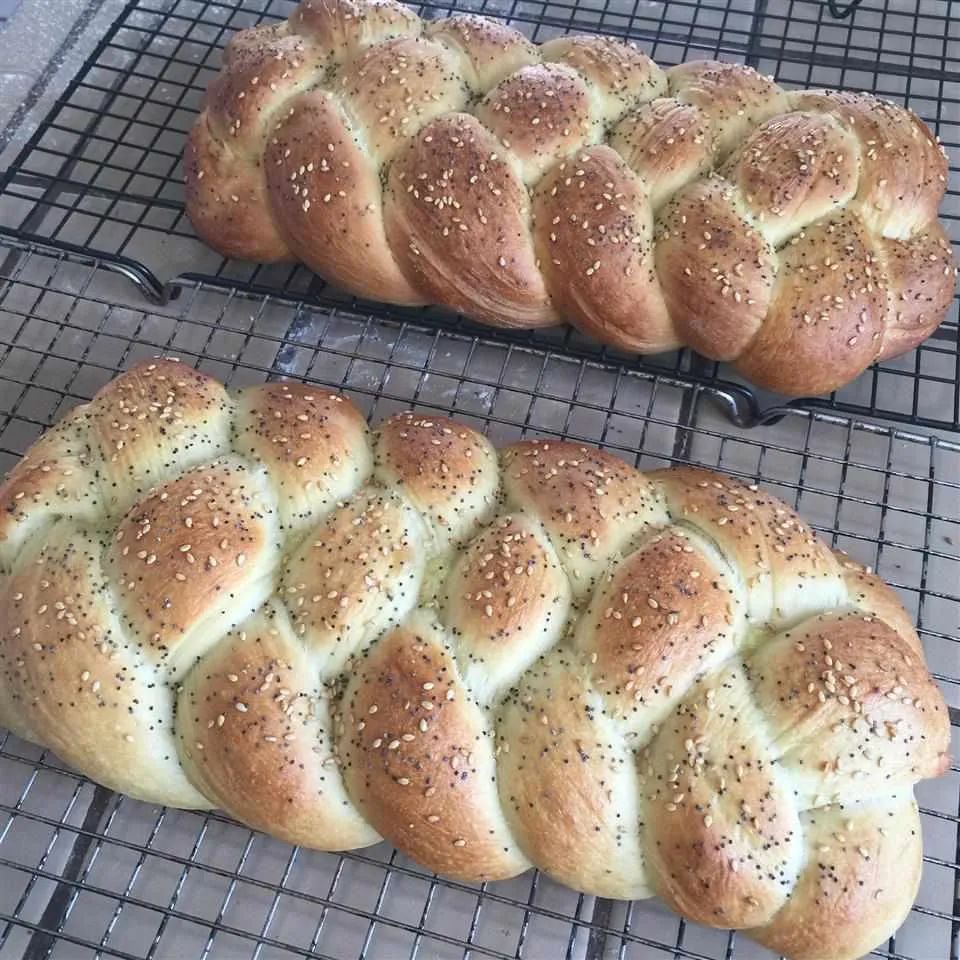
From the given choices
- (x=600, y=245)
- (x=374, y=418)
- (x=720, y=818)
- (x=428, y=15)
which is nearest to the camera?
(x=720, y=818)

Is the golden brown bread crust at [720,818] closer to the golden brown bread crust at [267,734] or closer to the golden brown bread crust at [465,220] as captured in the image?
the golden brown bread crust at [267,734]

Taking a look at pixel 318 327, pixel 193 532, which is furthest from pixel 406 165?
pixel 193 532

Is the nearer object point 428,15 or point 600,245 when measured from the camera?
point 600,245

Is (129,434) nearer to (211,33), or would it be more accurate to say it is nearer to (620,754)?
(620,754)

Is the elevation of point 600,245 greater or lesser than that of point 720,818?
greater

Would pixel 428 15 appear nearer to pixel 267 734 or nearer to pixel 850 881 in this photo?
pixel 267 734

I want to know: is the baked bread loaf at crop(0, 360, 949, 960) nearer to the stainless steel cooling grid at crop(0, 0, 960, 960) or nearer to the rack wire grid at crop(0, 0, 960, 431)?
the stainless steel cooling grid at crop(0, 0, 960, 960)

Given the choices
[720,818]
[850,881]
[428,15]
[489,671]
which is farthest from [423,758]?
[428,15]
